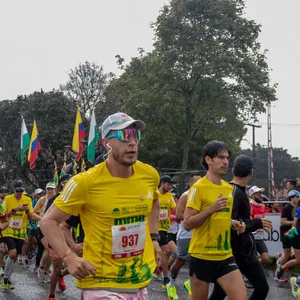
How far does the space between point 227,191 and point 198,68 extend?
105 ft

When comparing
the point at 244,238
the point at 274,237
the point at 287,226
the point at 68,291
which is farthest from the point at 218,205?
the point at 274,237

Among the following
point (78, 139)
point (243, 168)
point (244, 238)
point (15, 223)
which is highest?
point (78, 139)

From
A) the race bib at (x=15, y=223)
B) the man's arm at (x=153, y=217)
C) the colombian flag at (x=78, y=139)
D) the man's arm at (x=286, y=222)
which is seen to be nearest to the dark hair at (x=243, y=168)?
the man's arm at (x=153, y=217)

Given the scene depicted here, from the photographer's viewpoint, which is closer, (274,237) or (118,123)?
(118,123)

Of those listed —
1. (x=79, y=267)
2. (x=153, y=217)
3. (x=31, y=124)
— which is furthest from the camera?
(x=31, y=124)

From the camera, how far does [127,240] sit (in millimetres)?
4555

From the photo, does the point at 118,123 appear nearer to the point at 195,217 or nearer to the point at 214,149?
the point at 195,217

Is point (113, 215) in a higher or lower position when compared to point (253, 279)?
higher

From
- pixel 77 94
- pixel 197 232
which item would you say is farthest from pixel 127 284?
pixel 77 94

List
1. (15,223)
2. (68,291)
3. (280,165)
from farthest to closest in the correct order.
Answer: (280,165), (15,223), (68,291)

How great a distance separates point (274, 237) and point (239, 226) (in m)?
8.81

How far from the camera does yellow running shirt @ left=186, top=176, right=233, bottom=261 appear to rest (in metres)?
6.22

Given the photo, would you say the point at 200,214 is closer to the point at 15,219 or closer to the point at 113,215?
the point at 113,215

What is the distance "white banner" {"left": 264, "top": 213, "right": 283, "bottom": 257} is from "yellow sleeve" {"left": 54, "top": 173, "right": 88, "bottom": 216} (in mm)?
10643
